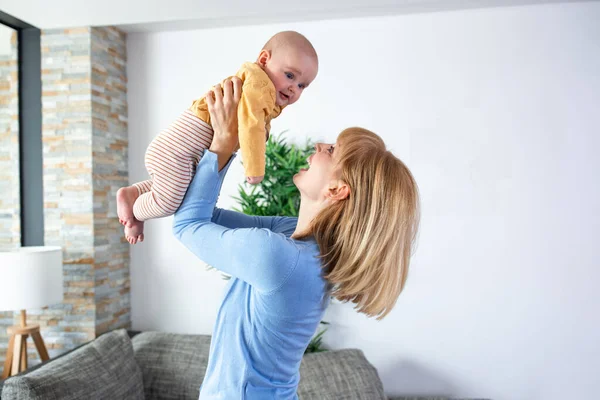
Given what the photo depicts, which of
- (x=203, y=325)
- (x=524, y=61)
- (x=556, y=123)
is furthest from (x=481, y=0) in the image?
(x=203, y=325)

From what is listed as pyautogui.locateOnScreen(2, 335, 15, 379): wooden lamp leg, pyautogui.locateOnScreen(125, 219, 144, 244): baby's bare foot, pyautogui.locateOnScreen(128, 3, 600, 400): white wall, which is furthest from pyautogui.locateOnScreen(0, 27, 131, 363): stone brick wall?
pyautogui.locateOnScreen(125, 219, 144, 244): baby's bare foot

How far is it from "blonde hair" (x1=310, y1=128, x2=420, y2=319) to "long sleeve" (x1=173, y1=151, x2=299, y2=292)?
0.34ft

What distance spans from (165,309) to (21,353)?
982mm

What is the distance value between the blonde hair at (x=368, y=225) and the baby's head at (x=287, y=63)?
0.76 ft

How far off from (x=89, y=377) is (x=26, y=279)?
666 millimetres

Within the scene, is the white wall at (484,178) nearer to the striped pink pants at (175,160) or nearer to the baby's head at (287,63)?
the baby's head at (287,63)

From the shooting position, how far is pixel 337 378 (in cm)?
290

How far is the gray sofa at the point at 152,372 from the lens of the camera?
7.50 ft

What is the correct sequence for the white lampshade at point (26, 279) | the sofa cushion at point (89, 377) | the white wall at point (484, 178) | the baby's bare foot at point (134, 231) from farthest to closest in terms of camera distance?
the white wall at point (484, 178)
the white lampshade at point (26, 279)
the sofa cushion at point (89, 377)
the baby's bare foot at point (134, 231)

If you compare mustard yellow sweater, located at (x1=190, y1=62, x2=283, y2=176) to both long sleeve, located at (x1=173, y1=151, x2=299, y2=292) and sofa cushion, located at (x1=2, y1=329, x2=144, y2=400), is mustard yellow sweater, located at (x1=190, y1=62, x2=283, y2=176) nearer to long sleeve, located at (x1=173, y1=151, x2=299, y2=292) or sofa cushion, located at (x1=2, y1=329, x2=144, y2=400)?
long sleeve, located at (x1=173, y1=151, x2=299, y2=292)

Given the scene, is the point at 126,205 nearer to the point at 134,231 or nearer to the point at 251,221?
the point at 134,231

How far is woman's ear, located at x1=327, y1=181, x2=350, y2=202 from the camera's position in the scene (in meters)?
1.16

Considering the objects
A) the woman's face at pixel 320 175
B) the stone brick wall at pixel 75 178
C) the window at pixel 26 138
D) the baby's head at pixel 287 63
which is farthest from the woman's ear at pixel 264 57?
the window at pixel 26 138

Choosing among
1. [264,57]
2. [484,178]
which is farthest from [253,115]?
[484,178]
